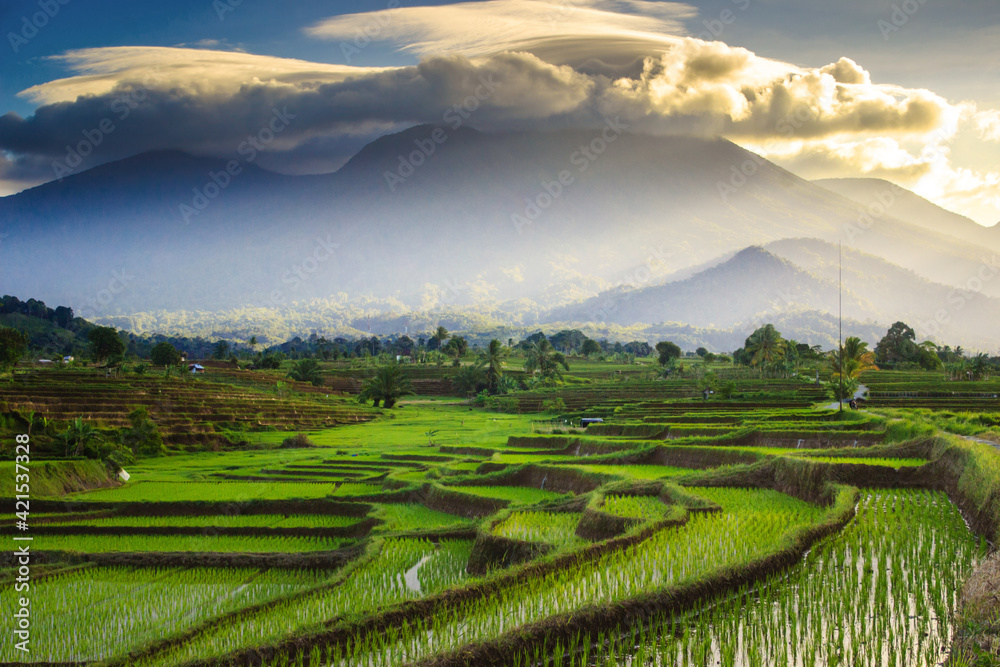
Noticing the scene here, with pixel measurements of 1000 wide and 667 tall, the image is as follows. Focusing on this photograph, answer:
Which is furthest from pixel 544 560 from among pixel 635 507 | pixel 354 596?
pixel 635 507

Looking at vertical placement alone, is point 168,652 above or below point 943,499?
below

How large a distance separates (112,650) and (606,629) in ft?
18.5

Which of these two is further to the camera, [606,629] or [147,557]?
[147,557]

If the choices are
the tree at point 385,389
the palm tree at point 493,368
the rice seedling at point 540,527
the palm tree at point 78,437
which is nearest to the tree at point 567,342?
the palm tree at point 493,368

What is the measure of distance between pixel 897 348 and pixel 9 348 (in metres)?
97.0

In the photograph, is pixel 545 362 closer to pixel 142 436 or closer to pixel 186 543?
pixel 142 436

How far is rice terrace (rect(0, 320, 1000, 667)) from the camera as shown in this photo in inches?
245

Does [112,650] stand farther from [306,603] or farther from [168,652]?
[306,603]

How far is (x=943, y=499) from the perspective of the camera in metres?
11.8

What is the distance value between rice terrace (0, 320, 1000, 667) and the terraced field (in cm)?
4

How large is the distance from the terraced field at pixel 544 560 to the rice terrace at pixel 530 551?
0.04 meters

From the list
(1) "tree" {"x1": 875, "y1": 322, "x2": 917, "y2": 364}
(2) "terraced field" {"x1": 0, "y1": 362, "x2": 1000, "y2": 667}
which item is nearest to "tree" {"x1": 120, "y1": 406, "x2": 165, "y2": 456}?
(2) "terraced field" {"x1": 0, "y1": 362, "x2": 1000, "y2": 667}

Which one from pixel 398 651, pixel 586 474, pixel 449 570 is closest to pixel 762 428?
pixel 586 474

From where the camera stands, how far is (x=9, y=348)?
40.8 metres
